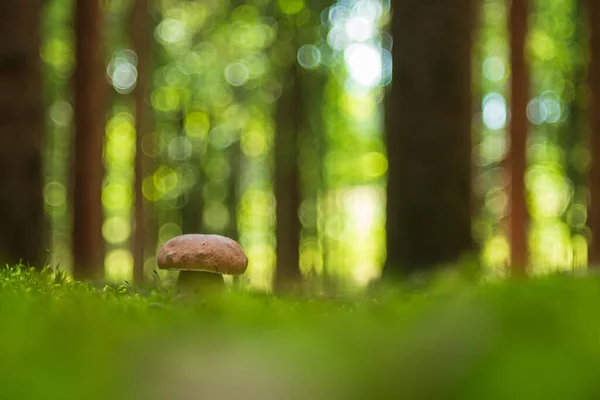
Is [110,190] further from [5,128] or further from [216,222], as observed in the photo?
[5,128]

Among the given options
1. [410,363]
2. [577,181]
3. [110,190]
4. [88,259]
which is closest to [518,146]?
[88,259]

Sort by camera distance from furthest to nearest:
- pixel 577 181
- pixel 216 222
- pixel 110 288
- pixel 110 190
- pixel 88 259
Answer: pixel 110 190, pixel 216 222, pixel 577 181, pixel 88 259, pixel 110 288

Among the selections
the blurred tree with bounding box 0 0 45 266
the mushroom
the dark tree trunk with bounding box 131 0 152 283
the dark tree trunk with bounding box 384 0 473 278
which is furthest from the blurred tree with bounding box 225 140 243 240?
the mushroom

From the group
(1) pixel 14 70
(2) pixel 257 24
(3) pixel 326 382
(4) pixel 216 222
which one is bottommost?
(4) pixel 216 222

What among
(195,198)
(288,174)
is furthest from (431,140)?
(195,198)

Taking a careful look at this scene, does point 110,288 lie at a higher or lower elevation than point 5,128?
lower

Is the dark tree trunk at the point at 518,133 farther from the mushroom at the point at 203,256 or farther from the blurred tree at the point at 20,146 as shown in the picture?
the blurred tree at the point at 20,146

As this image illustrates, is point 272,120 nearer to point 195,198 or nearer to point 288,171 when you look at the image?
point 288,171
